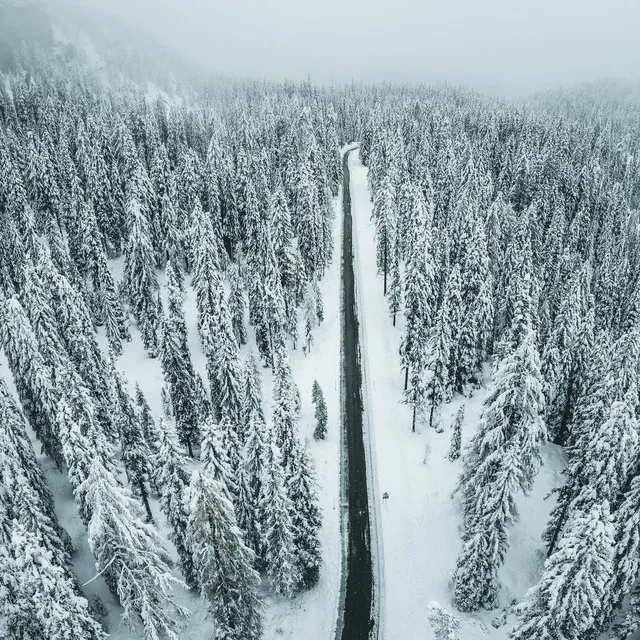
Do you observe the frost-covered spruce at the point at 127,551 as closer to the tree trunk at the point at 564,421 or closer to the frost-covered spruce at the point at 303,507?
the frost-covered spruce at the point at 303,507

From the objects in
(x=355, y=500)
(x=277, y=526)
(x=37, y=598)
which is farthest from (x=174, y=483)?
(x=355, y=500)

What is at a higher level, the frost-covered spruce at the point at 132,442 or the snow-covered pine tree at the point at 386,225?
the snow-covered pine tree at the point at 386,225

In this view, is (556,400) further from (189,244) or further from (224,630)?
(189,244)

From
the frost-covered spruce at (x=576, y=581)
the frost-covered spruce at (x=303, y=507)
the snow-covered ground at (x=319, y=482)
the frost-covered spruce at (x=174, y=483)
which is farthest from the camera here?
the snow-covered ground at (x=319, y=482)

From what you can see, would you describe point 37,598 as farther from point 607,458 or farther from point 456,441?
point 456,441

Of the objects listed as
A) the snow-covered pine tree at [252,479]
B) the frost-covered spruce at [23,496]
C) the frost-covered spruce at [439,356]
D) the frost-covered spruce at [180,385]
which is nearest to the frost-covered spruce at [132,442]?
the frost-covered spruce at [23,496]

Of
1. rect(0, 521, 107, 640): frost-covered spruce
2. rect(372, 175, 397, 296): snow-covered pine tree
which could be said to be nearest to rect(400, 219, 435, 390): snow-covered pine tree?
rect(372, 175, 397, 296): snow-covered pine tree

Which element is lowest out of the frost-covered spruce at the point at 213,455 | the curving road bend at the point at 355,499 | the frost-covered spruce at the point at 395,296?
the curving road bend at the point at 355,499
